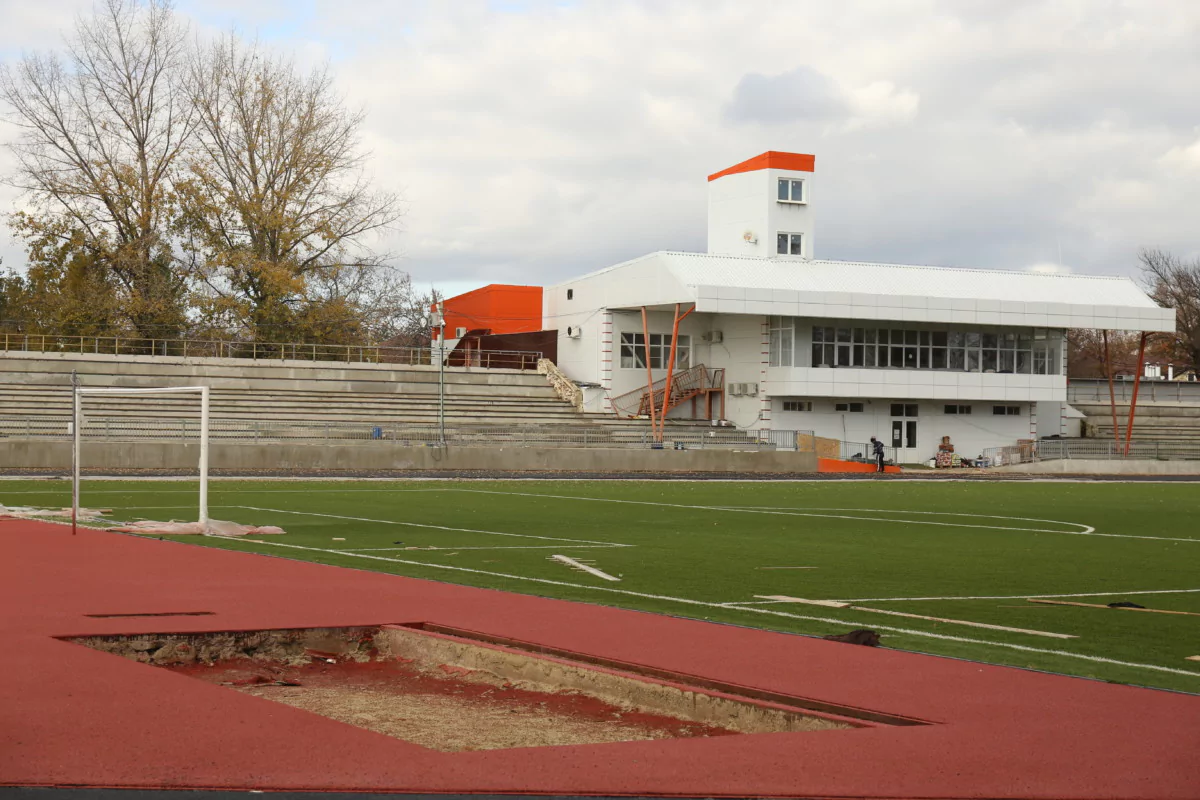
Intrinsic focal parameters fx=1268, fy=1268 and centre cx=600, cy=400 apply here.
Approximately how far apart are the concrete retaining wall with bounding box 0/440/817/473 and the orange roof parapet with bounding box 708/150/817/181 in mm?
17872

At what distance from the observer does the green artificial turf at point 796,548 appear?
34.1ft

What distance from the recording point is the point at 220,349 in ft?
197

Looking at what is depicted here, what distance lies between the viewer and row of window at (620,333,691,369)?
61000 mm

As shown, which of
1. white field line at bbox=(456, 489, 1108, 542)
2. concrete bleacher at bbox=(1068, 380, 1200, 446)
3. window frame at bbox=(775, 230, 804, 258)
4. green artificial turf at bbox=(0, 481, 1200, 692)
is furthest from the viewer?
concrete bleacher at bbox=(1068, 380, 1200, 446)

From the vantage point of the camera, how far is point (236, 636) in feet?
30.5

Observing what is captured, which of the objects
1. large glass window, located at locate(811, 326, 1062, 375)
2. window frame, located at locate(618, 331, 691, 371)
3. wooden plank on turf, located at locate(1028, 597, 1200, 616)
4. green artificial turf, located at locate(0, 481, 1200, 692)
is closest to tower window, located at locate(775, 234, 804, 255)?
large glass window, located at locate(811, 326, 1062, 375)

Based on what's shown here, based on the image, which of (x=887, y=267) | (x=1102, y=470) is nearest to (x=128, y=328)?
(x=887, y=267)

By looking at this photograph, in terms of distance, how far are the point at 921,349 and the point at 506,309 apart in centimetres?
2436

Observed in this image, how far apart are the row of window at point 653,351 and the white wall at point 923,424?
5.86 m

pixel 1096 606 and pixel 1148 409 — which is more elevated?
pixel 1148 409

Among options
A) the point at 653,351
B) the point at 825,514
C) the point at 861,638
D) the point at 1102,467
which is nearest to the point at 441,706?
the point at 861,638

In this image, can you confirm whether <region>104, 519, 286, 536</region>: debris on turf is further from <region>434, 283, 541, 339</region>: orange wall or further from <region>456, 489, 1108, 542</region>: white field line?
<region>434, 283, 541, 339</region>: orange wall

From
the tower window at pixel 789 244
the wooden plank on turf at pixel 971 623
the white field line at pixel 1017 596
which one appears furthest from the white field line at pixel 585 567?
the tower window at pixel 789 244

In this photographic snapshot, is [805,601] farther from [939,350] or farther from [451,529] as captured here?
[939,350]
